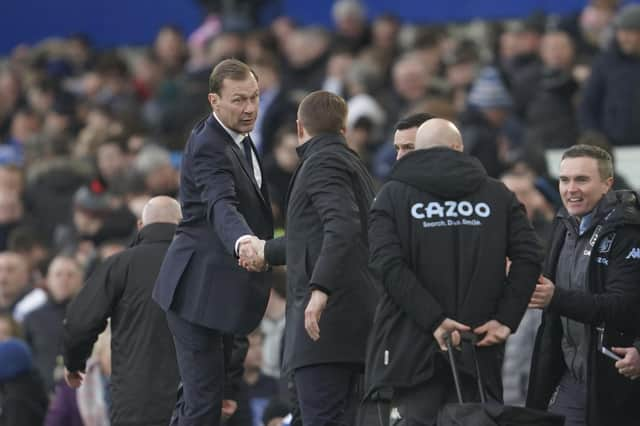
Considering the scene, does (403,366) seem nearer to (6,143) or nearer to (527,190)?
(527,190)

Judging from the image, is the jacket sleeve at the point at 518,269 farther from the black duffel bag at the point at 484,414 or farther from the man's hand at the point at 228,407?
the man's hand at the point at 228,407

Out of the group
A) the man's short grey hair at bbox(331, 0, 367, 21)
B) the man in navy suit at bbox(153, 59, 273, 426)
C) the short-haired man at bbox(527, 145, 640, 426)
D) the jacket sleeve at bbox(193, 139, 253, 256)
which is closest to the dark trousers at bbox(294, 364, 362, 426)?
the man in navy suit at bbox(153, 59, 273, 426)

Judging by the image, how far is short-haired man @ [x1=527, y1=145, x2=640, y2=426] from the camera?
29.4ft

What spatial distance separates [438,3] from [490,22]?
4.33ft

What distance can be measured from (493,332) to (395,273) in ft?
1.82

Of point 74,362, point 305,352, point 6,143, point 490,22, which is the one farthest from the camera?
point 6,143

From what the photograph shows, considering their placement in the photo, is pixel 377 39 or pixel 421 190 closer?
pixel 421 190

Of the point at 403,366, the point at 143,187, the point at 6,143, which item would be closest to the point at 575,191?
the point at 403,366

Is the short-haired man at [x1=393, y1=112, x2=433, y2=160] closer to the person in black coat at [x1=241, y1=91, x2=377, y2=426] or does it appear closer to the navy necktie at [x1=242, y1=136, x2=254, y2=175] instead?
the person in black coat at [x1=241, y1=91, x2=377, y2=426]

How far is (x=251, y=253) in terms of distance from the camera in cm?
884

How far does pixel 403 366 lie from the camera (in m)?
8.34

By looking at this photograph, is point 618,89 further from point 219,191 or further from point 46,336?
point 219,191

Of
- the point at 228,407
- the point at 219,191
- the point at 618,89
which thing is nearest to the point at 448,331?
the point at 219,191

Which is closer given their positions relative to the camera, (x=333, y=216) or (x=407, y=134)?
(x=333, y=216)
